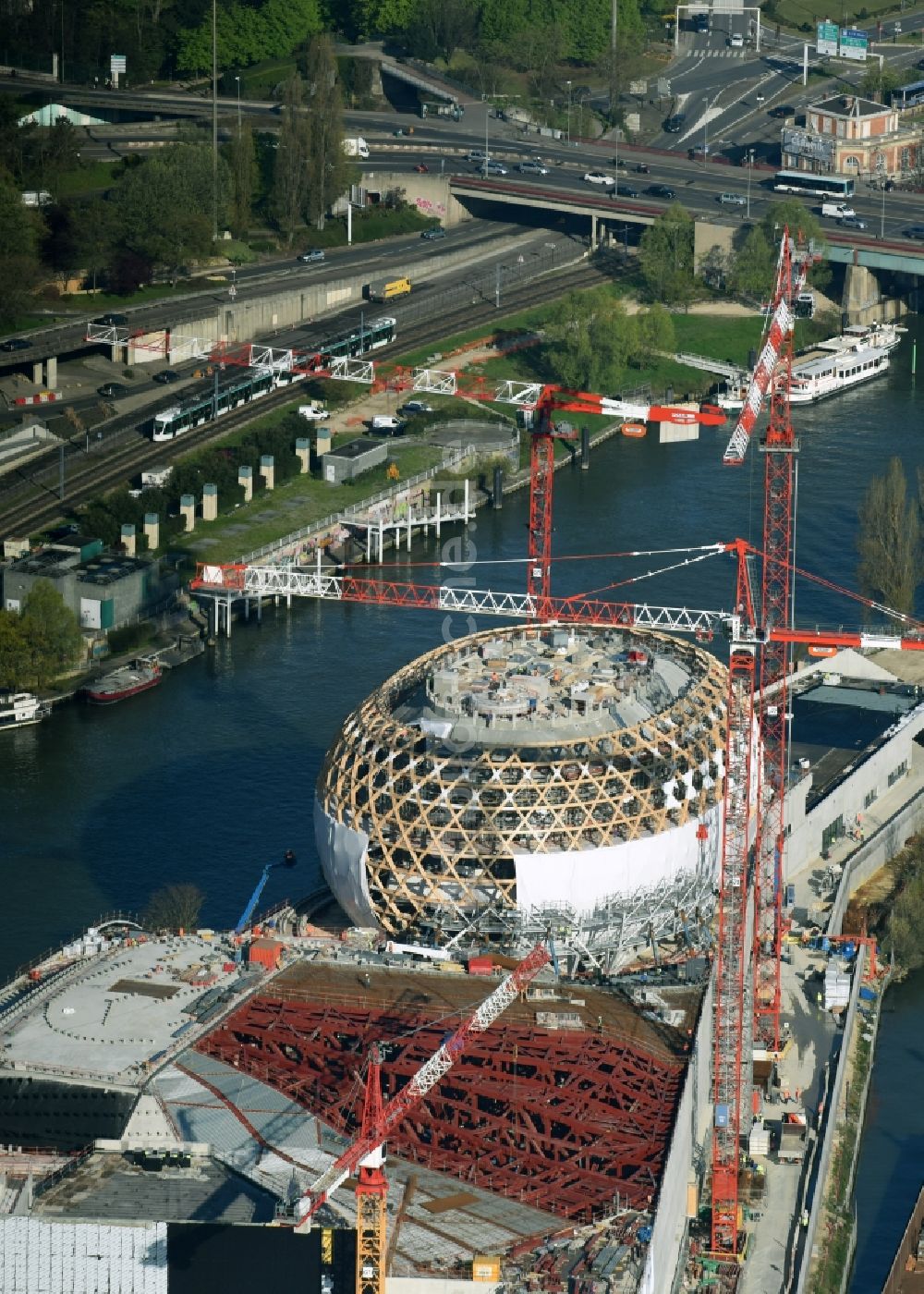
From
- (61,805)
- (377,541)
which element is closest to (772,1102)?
(61,805)

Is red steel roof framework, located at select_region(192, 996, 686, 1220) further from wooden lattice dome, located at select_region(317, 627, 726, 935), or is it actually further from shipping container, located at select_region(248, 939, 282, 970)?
wooden lattice dome, located at select_region(317, 627, 726, 935)

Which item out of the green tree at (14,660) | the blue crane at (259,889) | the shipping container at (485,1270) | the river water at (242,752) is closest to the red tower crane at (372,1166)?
the shipping container at (485,1270)

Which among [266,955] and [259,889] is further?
[259,889]

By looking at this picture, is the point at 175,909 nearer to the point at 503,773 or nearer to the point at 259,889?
the point at 259,889

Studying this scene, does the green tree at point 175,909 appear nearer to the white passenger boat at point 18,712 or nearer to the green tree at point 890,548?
the white passenger boat at point 18,712

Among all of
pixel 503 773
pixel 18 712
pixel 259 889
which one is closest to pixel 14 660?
pixel 18 712

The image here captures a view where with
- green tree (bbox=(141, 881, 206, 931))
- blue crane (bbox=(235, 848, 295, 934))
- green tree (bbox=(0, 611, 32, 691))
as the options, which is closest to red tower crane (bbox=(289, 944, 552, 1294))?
blue crane (bbox=(235, 848, 295, 934))

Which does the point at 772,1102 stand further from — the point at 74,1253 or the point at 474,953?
the point at 74,1253
